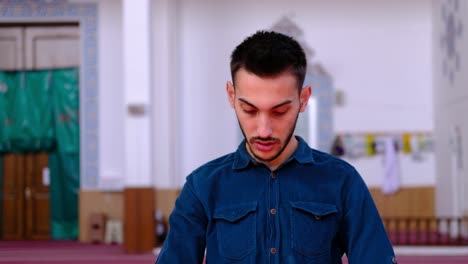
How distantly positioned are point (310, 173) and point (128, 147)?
4.98 m

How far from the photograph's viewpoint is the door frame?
7.45 m

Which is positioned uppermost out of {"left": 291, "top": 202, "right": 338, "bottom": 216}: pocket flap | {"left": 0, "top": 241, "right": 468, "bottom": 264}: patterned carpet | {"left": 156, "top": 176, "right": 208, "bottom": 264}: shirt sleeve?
{"left": 291, "top": 202, "right": 338, "bottom": 216}: pocket flap

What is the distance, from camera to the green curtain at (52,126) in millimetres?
7551

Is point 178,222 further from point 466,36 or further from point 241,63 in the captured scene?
point 466,36

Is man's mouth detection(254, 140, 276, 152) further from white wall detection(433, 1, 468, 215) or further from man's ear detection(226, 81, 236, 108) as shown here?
white wall detection(433, 1, 468, 215)

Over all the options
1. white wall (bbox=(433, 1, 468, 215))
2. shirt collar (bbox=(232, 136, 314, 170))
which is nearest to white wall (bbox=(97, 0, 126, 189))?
white wall (bbox=(433, 1, 468, 215))

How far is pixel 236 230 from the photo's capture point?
1327mm

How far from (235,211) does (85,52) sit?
6395mm

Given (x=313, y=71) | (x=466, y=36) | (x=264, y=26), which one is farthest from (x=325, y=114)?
(x=466, y=36)

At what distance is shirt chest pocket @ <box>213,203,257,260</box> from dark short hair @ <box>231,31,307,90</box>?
9.9 inches

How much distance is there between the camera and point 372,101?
7.73 m

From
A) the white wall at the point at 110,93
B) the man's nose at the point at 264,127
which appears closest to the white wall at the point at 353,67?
the white wall at the point at 110,93

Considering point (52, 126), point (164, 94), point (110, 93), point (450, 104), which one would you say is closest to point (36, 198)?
point (52, 126)

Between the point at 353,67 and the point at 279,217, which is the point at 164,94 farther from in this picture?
the point at 279,217
